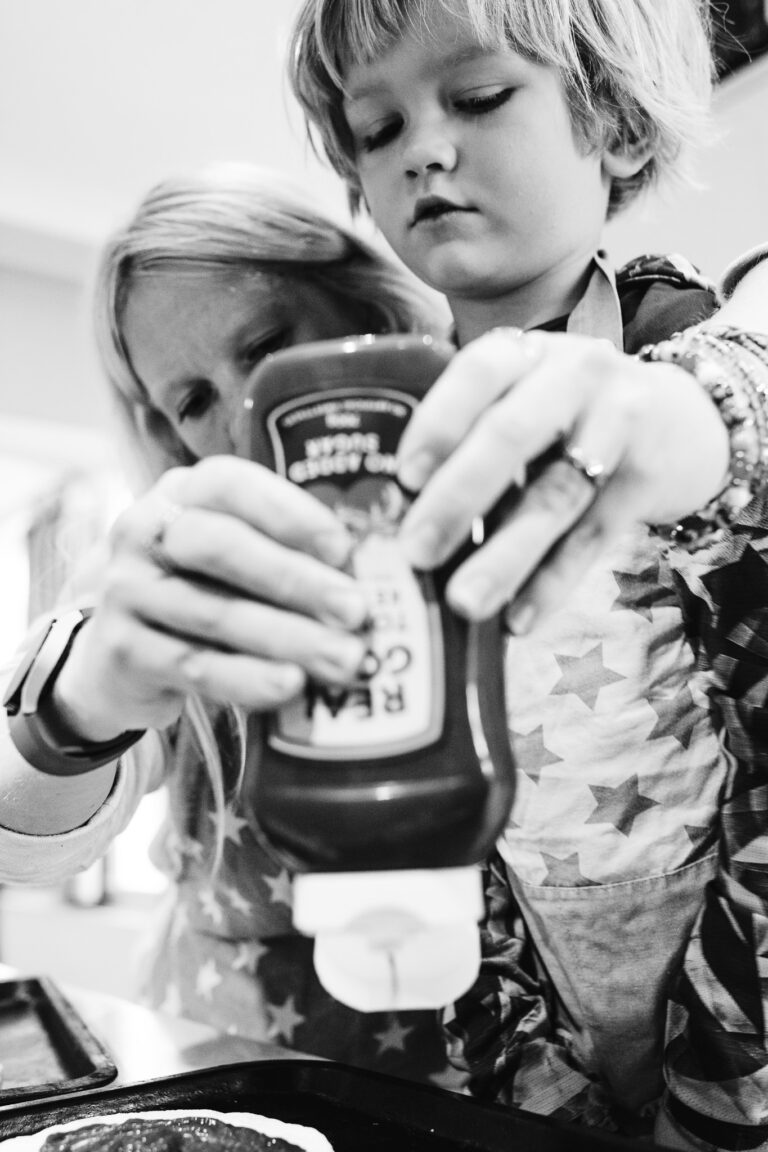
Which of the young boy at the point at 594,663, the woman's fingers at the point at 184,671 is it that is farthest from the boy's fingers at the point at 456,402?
the young boy at the point at 594,663

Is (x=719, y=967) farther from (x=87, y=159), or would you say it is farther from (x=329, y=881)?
(x=87, y=159)

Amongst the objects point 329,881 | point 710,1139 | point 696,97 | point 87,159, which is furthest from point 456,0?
point 87,159

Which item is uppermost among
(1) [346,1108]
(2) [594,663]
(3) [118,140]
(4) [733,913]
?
(3) [118,140]

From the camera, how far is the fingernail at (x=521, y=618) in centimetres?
47

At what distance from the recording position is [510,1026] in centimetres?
82

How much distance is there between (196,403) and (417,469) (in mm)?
773

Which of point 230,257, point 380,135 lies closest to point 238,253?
point 230,257

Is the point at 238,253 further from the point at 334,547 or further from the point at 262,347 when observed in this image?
the point at 334,547

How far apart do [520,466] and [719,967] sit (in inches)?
18.6

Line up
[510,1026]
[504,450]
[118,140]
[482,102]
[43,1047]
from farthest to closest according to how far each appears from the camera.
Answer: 1. [118,140]
2. [43,1047]
3. [510,1026]
4. [482,102]
5. [504,450]

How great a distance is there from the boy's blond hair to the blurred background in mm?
120

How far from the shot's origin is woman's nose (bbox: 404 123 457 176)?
0.70 meters

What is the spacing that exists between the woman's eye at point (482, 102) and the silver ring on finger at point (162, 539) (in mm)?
424

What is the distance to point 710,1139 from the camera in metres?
0.70
